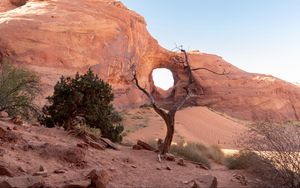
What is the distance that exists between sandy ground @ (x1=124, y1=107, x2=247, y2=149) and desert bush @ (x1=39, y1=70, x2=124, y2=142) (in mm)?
6068

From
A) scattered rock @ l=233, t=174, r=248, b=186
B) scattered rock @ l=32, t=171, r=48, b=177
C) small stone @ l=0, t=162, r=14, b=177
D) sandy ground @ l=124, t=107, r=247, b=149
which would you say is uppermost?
small stone @ l=0, t=162, r=14, b=177

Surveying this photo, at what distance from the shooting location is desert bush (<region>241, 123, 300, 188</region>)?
25.2ft

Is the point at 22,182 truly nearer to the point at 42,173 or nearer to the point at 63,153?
the point at 42,173

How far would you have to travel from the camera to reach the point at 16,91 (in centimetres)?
1463

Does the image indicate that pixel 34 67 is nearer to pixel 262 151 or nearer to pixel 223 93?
pixel 262 151

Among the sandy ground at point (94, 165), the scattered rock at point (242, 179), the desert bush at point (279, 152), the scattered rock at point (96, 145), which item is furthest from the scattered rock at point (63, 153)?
the scattered rock at point (242, 179)

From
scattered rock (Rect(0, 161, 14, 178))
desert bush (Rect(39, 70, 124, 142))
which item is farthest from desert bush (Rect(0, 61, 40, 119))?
scattered rock (Rect(0, 161, 14, 178))

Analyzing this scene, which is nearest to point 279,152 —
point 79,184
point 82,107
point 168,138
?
point 168,138

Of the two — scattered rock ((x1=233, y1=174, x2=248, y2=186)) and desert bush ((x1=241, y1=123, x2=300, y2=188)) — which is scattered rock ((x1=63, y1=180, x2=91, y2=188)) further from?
scattered rock ((x1=233, y1=174, x2=248, y2=186))

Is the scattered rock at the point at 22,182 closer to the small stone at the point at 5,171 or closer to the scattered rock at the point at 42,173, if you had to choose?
the scattered rock at the point at 42,173

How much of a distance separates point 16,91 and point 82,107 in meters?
2.93

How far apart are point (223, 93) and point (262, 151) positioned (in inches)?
1249

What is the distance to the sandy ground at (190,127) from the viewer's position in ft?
77.0

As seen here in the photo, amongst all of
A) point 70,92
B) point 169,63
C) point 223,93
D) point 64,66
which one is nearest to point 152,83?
point 169,63
